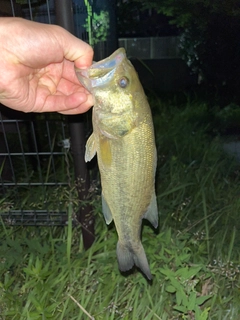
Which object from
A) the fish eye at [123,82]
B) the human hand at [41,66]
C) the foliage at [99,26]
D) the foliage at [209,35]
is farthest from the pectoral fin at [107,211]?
the foliage at [209,35]

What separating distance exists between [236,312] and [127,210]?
1076 millimetres

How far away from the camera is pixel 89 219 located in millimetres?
2818

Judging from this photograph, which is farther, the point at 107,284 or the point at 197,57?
the point at 197,57

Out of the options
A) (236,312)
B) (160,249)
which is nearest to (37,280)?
(160,249)

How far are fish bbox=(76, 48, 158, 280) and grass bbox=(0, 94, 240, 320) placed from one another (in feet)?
2.46

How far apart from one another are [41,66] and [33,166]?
203 cm

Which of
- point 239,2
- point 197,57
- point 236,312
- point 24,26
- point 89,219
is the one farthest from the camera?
point 197,57

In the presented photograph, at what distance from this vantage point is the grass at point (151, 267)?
2.52 m

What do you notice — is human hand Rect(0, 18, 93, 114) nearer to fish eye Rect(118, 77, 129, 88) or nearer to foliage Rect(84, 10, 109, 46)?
fish eye Rect(118, 77, 129, 88)

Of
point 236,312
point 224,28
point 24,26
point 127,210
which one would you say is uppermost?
point 24,26

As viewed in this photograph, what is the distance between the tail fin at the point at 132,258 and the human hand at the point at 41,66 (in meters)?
0.74

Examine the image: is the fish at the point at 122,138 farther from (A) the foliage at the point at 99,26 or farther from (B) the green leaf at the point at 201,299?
(A) the foliage at the point at 99,26

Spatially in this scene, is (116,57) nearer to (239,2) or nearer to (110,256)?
(110,256)

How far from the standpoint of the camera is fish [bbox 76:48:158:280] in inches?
68.2
